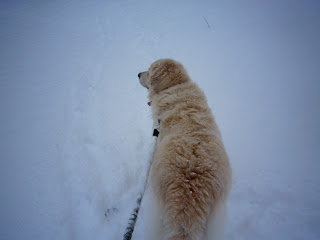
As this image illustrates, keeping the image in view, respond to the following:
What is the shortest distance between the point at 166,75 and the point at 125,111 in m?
1.57

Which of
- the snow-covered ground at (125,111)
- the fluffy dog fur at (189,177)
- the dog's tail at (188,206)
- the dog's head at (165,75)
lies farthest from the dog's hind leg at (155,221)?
the dog's head at (165,75)

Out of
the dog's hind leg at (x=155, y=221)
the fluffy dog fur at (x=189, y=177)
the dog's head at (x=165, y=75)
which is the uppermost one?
the dog's head at (x=165, y=75)

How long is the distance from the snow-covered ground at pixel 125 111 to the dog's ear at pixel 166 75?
1.19 m

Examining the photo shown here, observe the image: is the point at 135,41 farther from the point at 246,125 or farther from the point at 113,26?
the point at 246,125

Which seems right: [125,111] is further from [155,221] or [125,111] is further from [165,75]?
[155,221]

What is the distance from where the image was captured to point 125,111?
3400 mm

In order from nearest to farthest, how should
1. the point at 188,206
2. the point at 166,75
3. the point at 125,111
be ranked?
the point at 188,206
the point at 166,75
the point at 125,111

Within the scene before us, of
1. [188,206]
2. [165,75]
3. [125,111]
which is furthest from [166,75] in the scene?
[188,206]

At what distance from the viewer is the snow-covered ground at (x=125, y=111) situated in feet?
6.43

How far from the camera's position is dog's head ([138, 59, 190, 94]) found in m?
2.29

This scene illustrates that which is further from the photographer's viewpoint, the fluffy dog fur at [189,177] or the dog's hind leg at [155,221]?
the dog's hind leg at [155,221]

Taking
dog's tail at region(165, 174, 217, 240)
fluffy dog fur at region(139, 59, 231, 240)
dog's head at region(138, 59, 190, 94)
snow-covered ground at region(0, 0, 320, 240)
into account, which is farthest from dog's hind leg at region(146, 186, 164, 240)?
dog's head at region(138, 59, 190, 94)

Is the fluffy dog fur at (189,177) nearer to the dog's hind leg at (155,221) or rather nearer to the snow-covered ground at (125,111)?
the dog's hind leg at (155,221)

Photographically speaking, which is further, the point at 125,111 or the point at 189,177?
the point at 125,111
